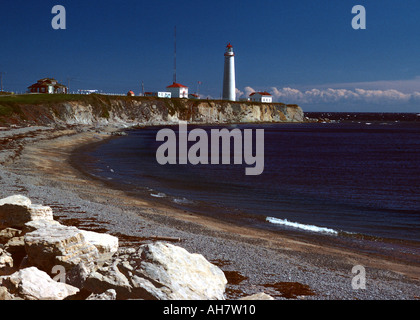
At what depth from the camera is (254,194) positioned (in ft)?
87.8

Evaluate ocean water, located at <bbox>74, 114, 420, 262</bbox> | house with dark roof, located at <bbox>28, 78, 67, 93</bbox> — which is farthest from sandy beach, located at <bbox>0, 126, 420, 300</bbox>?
house with dark roof, located at <bbox>28, 78, 67, 93</bbox>

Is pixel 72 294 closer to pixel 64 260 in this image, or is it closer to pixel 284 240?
pixel 64 260

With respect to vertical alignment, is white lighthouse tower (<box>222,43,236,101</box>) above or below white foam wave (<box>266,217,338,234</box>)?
above

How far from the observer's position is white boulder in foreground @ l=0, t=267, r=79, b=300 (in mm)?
7473

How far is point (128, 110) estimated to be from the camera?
115 meters

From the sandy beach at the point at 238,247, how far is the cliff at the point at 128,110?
51.2 meters

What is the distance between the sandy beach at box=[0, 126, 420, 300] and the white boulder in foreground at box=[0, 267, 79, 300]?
4.01 metres

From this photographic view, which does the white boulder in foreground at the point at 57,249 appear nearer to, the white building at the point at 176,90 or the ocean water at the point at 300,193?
the ocean water at the point at 300,193

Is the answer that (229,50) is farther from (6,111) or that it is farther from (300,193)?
(300,193)

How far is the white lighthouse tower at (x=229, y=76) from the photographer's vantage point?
462ft

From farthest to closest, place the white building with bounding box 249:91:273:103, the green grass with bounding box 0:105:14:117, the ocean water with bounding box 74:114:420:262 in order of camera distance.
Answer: the white building with bounding box 249:91:273:103 < the green grass with bounding box 0:105:14:117 < the ocean water with bounding box 74:114:420:262

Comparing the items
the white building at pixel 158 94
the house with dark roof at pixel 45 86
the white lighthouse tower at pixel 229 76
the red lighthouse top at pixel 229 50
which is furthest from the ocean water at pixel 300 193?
the white lighthouse tower at pixel 229 76

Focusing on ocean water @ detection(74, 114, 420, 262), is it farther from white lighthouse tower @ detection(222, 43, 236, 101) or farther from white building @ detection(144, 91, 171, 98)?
white lighthouse tower @ detection(222, 43, 236, 101)

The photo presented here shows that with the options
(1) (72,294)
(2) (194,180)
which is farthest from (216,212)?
(1) (72,294)
